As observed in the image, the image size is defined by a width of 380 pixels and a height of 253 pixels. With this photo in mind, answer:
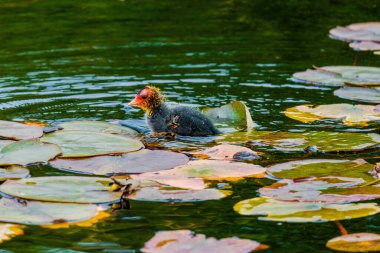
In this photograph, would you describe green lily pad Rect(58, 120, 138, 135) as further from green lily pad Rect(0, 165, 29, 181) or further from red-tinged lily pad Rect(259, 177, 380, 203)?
red-tinged lily pad Rect(259, 177, 380, 203)

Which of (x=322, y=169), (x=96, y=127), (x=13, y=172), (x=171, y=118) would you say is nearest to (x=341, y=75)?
(x=171, y=118)

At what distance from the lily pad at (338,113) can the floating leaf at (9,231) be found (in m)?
3.56

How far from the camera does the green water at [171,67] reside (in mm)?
5305

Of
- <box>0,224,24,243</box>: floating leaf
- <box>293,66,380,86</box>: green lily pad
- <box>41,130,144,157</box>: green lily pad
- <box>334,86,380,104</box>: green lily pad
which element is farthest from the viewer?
<box>293,66,380,86</box>: green lily pad

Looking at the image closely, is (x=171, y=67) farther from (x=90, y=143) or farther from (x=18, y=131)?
(x=90, y=143)

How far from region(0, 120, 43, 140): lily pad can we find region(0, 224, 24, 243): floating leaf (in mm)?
1827

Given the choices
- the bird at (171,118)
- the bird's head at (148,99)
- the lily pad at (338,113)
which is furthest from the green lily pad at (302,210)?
the bird's head at (148,99)

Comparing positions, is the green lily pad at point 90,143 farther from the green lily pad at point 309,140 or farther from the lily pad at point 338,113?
the lily pad at point 338,113

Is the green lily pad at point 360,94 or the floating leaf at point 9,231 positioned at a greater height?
the green lily pad at point 360,94

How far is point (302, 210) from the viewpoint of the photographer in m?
5.46

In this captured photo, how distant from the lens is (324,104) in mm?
8586

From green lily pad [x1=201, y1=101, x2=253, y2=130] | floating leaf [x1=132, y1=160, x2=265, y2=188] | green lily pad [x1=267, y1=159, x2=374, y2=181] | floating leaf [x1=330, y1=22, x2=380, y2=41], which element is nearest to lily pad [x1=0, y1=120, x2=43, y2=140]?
floating leaf [x1=132, y1=160, x2=265, y2=188]

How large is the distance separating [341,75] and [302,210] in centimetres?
436

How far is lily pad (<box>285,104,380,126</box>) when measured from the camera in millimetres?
7984
